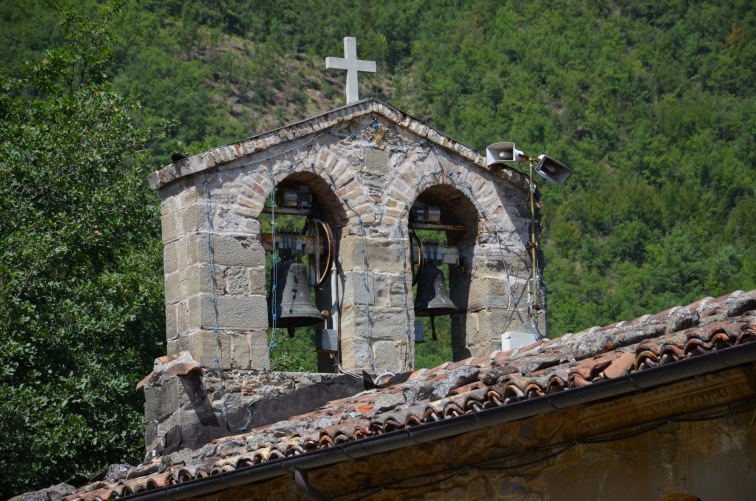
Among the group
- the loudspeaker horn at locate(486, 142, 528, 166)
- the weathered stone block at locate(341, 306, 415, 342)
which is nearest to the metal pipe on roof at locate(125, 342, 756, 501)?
the weathered stone block at locate(341, 306, 415, 342)

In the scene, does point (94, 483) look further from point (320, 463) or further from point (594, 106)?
point (594, 106)

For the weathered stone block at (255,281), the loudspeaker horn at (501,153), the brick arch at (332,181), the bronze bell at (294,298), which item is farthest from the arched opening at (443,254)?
the weathered stone block at (255,281)

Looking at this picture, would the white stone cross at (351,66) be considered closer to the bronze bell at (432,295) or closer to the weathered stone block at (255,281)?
the bronze bell at (432,295)

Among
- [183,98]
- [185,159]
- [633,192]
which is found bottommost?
[185,159]

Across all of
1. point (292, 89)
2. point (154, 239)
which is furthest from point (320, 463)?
point (292, 89)

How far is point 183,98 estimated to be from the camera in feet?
119

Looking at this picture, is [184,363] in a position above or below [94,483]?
above

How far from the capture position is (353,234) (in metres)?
9.77

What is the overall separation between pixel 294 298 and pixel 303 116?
3206 cm

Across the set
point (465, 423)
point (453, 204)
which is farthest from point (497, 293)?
point (465, 423)

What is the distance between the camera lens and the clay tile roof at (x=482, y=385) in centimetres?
592

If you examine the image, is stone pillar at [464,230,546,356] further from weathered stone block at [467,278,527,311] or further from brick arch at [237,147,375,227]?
brick arch at [237,147,375,227]

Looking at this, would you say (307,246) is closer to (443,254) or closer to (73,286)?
(443,254)

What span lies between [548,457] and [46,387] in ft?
26.7
